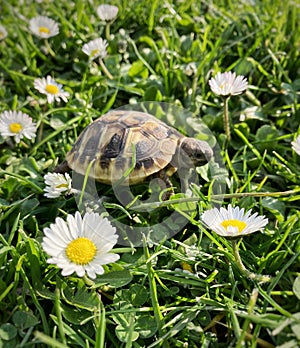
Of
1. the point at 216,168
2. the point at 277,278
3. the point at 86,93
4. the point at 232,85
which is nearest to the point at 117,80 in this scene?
the point at 86,93

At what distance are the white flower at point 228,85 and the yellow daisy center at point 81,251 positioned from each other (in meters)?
0.82

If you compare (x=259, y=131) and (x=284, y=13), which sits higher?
(x=284, y=13)

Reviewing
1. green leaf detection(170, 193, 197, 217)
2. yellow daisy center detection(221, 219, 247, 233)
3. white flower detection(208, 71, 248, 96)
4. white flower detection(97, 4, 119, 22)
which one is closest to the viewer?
yellow daisy center detection(221, 219, 247, 233)

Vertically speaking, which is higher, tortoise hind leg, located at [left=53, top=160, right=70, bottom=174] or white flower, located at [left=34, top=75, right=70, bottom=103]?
white flower, located at [left=34, top=75, right=70, bottom=103]

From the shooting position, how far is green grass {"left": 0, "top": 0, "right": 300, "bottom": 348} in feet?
4.14

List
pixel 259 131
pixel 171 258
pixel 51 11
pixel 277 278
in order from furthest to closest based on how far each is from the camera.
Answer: pixel 51 11, pixel 259 131, pixel 171 258, pixel 277 278

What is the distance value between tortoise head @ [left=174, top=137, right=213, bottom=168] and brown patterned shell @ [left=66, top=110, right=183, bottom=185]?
0.11 ft

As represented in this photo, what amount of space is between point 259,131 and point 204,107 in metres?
0.29

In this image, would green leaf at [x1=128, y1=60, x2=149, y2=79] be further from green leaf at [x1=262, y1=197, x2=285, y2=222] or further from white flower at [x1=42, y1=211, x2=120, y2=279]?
white flower at [x1=42, y1=211, x2=120, y2=279]

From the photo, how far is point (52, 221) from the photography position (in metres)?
1.60

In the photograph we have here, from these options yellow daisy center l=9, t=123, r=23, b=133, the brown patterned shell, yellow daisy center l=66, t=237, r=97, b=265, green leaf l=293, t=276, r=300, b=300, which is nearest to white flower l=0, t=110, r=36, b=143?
yellow daisy center l=9, t=123, r=23, b=133

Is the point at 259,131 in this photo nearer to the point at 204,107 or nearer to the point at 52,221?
the point at 204,107

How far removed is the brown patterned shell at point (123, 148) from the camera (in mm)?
1580

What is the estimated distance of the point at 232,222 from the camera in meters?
1.35
